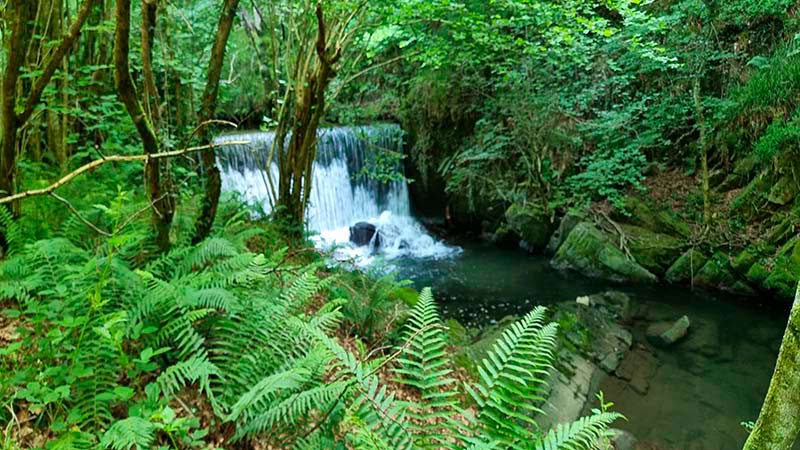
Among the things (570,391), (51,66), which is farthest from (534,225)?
(51,66)

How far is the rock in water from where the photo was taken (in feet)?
37.1

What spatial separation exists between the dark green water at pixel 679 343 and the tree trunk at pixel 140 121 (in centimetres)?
533

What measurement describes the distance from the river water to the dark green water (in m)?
0.02

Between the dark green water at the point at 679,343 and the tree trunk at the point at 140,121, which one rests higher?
the tree trunk at the point at 140,121

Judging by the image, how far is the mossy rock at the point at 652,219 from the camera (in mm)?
9041

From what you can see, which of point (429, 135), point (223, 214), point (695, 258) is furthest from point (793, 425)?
point (429, 135)

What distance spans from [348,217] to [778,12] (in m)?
10.2

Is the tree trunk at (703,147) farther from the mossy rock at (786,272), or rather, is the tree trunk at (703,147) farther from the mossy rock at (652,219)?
the mossy rock at (786,272)

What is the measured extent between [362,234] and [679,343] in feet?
23.9

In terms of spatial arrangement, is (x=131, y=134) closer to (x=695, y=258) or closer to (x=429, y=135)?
(x=429, y=135)

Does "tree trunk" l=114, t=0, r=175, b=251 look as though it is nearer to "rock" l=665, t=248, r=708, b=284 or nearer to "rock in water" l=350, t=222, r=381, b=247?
"rock in water" l=350, t=222, r=381, b=247

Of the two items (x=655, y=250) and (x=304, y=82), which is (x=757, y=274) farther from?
(x=304, y=82)

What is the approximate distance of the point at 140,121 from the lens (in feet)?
8.56

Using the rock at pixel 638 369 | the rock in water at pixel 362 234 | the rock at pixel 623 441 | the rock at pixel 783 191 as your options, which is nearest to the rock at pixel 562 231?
the rock at pixel 783 191
